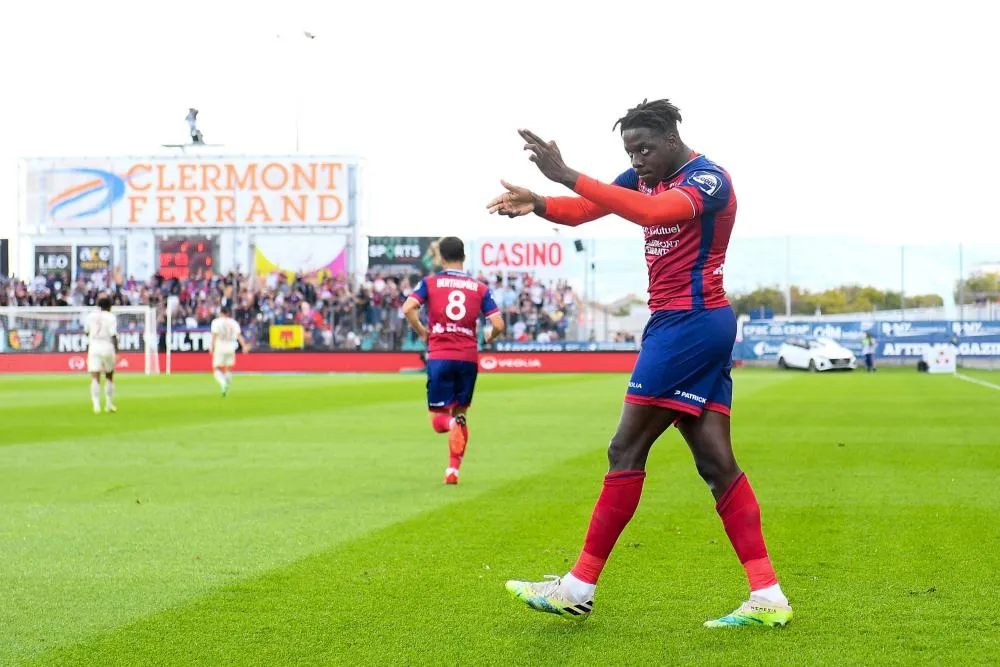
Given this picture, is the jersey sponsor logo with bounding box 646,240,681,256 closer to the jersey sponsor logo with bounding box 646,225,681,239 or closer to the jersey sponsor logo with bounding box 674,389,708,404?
the jersey sponsor logo with bounding box 646,225,681,239

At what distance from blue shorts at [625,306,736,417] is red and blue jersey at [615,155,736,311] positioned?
0.07 m

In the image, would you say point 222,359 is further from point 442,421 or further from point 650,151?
point 650,151

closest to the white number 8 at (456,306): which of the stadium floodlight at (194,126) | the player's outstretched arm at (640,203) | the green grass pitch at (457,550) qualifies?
the green grass pitch at (457,550)

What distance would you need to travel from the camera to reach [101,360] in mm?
21656

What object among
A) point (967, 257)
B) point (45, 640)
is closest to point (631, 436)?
point (45, 640)

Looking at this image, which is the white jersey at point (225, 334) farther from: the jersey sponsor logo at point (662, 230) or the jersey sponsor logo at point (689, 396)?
the jersey sponsor logo at point (689, 396)

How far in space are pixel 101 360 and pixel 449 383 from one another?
496 inches

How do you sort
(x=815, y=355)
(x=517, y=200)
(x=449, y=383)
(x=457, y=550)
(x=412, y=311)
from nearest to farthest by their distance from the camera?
(x=517, y=200) → (x=457, y=550) → (x=412, y=311) → (x=449, y=383) → (x=815, y=355)

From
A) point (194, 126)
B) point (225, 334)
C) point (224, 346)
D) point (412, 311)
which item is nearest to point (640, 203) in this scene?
point (412, 311)

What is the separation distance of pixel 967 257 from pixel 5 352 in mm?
37031

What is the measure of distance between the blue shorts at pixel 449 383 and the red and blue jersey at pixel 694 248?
5.51 metres

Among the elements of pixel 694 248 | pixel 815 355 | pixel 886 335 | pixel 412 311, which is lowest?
pixel 815 355

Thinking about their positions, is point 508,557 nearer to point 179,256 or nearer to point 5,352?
point 5,352

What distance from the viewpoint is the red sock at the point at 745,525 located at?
5273mm
